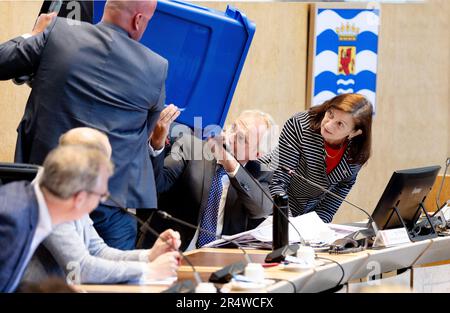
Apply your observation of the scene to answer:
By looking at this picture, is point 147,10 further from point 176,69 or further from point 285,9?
point 285,9

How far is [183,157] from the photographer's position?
3.94m

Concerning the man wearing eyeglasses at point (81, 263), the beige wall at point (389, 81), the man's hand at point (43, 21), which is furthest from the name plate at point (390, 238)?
the beige wall at point (389, 81)

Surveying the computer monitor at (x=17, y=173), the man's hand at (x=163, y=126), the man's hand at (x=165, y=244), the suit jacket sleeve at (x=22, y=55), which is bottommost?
the man's hand at (x=165, y=244)

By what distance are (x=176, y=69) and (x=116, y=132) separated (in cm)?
71

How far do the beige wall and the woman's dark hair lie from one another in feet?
6.46

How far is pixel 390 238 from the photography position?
3.54m

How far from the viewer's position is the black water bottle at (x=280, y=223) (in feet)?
10.6

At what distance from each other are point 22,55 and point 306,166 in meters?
1.53

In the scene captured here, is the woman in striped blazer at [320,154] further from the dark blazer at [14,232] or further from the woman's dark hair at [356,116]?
the dark blazer at [14,232]

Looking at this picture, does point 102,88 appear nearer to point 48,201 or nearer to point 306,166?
point 48,201

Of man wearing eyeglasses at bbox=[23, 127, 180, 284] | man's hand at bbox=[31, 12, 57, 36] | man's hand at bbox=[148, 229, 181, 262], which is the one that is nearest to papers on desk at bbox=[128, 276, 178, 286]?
man wearing eyeglasses at bbox=[23, 127, 180, 284]

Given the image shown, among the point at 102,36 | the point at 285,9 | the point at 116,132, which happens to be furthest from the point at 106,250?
the point at 285,9

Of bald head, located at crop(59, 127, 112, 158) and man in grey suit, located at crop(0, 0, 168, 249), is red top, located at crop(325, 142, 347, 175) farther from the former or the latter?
bald head, located at crop(59, 127, 112, 158)

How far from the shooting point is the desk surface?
105 inches
